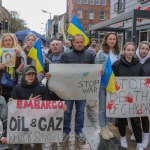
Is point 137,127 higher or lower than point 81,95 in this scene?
lower

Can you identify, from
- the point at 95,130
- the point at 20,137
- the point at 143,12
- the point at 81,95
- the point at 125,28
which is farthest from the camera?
the point at 125,28

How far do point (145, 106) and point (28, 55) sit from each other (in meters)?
→ 2.19

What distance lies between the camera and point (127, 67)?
4.31 m

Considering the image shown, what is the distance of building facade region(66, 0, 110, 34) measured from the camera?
2189 inches

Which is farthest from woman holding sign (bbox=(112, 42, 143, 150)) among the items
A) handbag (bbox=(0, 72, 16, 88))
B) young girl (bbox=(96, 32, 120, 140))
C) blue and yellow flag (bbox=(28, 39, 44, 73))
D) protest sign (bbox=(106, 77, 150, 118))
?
handbag (bbox=(0, 72, 16, 88))

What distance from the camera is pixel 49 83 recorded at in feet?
14.5

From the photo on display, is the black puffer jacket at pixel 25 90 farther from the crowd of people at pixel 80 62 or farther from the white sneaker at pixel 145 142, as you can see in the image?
the white sneaker at pixel 145 142

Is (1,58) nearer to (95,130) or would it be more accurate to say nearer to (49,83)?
(49,83)

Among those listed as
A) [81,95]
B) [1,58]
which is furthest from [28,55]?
[81,95]

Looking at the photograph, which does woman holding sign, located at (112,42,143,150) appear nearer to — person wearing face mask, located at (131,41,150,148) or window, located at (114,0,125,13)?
person wearing face mask, located at (131,41,150,148)

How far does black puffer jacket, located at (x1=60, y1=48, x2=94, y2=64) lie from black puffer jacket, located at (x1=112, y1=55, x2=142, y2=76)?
48 centimetres

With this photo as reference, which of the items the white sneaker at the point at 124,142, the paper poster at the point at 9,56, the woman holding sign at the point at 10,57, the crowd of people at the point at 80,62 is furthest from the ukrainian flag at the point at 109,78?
the paper poster at the point at 9,56

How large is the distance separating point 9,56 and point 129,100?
2.14 metres

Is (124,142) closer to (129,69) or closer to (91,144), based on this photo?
(91,144)
